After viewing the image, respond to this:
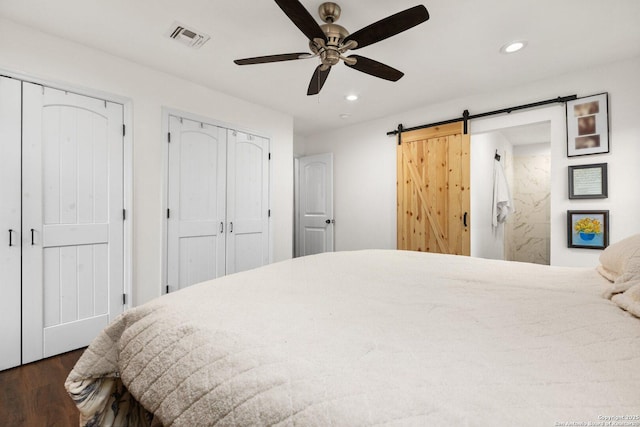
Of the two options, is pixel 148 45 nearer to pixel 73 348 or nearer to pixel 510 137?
pixel 73 348

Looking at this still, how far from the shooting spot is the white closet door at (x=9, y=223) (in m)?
2.10

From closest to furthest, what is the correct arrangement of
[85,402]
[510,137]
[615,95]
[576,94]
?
[85,402], [615,95], [576,94], [510,137]

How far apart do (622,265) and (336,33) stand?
75.6 inches

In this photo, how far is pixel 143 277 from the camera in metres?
2.80

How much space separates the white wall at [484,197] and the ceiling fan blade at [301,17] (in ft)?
8.67

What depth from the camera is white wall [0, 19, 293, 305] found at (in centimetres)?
221

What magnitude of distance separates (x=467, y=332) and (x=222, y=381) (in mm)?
638

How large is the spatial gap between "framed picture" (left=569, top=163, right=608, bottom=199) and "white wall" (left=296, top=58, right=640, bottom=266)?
0.19ft

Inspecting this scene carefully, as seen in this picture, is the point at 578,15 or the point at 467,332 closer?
the point at 467,332

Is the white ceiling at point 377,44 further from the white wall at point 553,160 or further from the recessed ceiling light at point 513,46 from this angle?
the white wall at point 553,160

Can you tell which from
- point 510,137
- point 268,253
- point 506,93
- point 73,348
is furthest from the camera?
point 510,137

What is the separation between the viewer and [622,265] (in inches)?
46.4

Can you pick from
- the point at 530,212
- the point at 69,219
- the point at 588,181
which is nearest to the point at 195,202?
the point at 69,219

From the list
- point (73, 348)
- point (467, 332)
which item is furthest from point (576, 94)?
point (73, 348)
